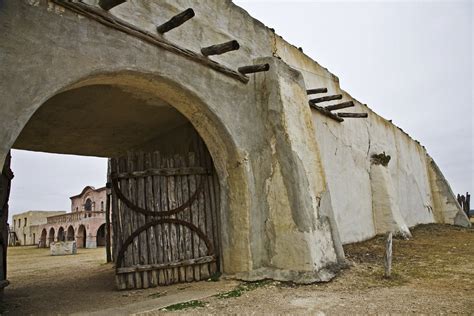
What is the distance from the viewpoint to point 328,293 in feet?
13.7

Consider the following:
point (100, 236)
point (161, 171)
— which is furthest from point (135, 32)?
point (100, 236)

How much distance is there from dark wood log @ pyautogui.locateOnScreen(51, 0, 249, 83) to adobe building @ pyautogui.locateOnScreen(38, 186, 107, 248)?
2193cm

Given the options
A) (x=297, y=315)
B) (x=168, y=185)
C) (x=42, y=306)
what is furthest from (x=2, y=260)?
(x=297, y=315)

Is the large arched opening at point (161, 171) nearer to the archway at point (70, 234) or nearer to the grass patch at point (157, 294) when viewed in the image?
the grass patch at point (157, 294)

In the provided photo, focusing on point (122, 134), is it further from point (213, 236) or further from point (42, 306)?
point (42, 306)

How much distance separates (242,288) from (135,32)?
131 inches

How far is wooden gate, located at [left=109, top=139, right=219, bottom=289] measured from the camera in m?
5.10

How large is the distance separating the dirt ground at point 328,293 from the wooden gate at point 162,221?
30 cm

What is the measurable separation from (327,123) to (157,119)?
3.74 metres

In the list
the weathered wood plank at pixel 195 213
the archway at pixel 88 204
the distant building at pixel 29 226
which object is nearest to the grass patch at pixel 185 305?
the weathered wood plank at pixel 195 213

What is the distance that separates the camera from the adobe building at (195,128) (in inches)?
153

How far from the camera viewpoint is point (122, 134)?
7406 millimetres

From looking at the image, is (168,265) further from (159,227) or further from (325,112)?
(325,112)

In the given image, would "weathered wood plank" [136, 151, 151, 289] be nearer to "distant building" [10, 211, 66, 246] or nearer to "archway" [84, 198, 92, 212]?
"archway" [84, 198, 92, 212]
